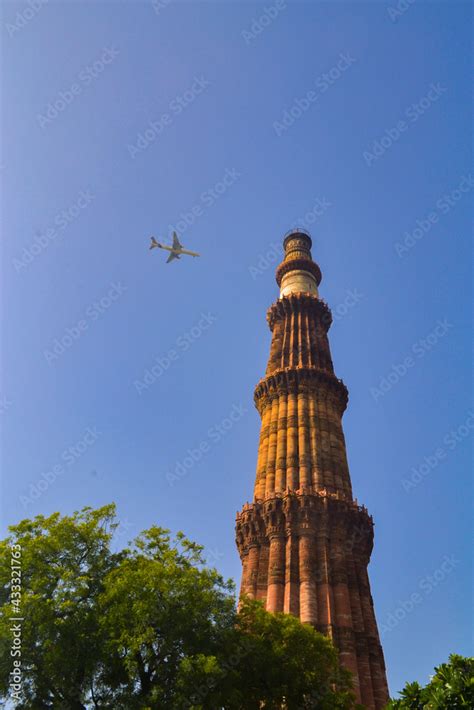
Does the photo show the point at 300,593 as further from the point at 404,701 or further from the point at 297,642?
the point at 404,701

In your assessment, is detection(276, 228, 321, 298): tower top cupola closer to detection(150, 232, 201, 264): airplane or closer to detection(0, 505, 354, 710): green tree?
detection(150, 232, 201, 264): airplane

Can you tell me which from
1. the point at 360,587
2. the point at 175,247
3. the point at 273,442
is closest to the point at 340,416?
the point at 273,442

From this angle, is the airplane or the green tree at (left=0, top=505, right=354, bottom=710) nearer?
the green tree at (left=0, top=505, right=354, bottom=710)

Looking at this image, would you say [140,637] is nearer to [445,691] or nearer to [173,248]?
[445,691]

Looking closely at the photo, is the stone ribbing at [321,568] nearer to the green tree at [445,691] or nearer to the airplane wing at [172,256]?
the green tree at [445,691]

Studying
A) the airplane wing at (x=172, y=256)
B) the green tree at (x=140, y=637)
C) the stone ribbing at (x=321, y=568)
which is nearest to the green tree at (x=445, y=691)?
the green tree at (x=140, y=637)

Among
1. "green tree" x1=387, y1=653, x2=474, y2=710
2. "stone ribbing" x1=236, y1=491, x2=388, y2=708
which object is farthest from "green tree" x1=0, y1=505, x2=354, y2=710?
"stone ribbing" x1=236, y1=491, x2=388, y2=708
